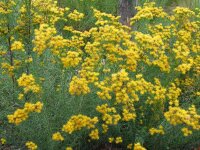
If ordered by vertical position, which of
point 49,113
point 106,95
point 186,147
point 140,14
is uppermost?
point 140,14

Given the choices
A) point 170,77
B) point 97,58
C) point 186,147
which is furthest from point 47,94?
point 186,147

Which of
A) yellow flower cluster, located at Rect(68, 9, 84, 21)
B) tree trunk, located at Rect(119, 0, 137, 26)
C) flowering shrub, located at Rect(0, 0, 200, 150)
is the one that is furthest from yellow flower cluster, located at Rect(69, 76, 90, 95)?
tree trunk, located at Rect(119, 0, 137, 26)

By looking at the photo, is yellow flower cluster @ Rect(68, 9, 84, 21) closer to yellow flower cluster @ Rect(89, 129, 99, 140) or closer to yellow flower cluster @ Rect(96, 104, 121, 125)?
yellow flower cluster @ Rect(96, 104, 121, 125)

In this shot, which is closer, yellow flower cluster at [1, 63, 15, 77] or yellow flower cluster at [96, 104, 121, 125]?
yellow flower cluster at [96, 104, 121, 125]

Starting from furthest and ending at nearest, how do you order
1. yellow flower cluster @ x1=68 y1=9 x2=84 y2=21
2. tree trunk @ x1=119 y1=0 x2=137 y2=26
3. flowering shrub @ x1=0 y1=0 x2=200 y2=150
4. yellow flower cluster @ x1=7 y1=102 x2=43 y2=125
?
tree trunk @ x1=119 y1=0 x2=137 y2=26 < yellow flower cluster @ x1=68 y1=9 x2=84 y2=21 < flowering shrub @ x1=0 y1=0 x2=200 y2=150 < yellow flower cluster @ x1=7 y1=102 x2=43 y2=125

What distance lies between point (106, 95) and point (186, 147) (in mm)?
1165

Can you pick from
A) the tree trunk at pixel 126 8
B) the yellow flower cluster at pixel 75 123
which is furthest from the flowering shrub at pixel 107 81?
the tree trunk at pixel 126 8

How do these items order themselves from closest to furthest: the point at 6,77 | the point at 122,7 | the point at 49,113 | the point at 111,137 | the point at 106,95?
1. the point at 106,95
2. the point at 49,113
3. the point at 111,137
4. the point at 6,77
5. the point at 122,7

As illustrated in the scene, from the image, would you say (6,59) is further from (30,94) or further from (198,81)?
(198,81)

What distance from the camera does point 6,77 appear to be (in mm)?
3887

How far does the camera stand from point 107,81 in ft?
11.0

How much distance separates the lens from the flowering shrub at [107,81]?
3.15 meters

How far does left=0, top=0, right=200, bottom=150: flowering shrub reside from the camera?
10.3 ft

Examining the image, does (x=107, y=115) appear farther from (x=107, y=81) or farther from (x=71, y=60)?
(x=71, y=60)
